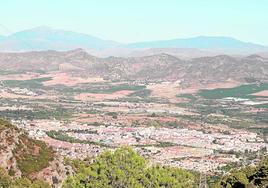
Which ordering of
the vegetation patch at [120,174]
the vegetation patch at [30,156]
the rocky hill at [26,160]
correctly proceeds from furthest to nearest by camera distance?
the vegetation patch at [30,156]
the rocky hill at [26,160]
the vegetation patch at [120,174]

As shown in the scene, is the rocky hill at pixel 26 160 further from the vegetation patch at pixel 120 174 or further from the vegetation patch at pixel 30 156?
the vegetation patch at pixel 120 174

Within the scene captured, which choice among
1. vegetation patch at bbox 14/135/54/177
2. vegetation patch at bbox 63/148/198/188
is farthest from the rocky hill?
vegetation patch at bbox 63/148/198/188

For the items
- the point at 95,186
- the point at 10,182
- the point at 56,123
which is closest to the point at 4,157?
the point at 10,182

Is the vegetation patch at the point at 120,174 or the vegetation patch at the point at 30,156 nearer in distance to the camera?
the vegetation patch at the point at 120,174

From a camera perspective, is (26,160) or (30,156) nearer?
(26,160)

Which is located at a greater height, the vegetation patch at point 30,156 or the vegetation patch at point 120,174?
the vegetation patch at point 120,174

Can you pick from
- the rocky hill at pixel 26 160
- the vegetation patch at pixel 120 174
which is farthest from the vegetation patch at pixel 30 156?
the vegetation patch at pixel 120 174

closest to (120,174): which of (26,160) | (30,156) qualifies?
(26,160)

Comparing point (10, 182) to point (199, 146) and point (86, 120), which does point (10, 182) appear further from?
point (86, 120)

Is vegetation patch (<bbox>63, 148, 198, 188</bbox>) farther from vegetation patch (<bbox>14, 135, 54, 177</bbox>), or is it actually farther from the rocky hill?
vegetation patch (<bbox>14, 135, 54, 177</bbox>)

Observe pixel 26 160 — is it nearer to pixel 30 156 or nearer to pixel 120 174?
pixel 30 156

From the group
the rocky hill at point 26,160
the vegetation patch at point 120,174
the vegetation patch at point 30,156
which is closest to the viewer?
the vegetation patch at point 120,174

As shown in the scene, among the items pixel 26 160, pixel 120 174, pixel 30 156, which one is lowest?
pixel 26 160
